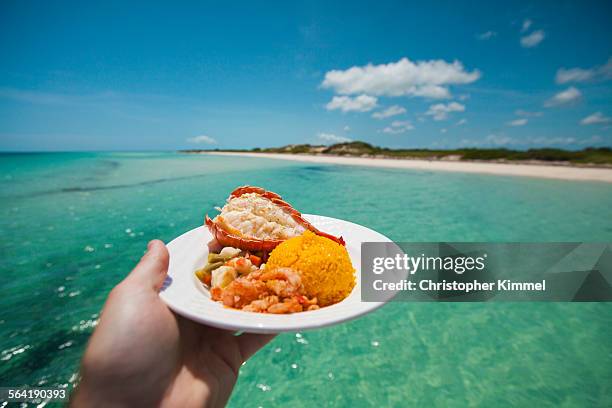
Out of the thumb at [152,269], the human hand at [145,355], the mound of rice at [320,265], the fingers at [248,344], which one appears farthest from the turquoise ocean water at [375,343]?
the thumb at [152,269]

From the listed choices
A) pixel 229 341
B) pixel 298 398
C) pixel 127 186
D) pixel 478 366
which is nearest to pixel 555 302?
pixel 478 366

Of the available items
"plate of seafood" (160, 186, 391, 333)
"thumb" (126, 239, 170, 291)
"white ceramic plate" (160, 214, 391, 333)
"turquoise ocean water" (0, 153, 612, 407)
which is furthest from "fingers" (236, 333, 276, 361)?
"turquoise ocean water" (0, 153, 612, 407)

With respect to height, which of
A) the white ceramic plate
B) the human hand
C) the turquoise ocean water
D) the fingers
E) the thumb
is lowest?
the turquoise ocean water

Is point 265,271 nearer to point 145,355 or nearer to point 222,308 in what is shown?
point 222,308

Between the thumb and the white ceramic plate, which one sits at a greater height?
the thumb

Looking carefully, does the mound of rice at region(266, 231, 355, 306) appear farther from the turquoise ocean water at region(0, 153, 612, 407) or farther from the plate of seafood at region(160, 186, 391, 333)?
the turquoise ocean water at region(0, 153, 612, 407)

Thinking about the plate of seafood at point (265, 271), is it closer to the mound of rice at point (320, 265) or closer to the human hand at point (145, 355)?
the mound of rice at point (320, 265)

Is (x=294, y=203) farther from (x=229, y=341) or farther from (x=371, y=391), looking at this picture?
(x=229, y=341)

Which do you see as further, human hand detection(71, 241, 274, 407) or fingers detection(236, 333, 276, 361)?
fingers detection(236, 333, 276, 361)
